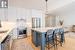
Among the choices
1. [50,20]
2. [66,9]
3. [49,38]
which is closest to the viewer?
A: [49,38]

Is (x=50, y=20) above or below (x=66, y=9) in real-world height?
below

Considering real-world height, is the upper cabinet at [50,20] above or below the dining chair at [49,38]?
above

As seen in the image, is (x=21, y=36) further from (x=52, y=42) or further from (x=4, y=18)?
(x=52, y=42)

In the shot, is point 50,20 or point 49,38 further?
point 50,20

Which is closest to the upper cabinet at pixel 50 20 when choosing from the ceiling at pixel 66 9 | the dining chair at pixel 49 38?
the ceiling at pixel 66 9

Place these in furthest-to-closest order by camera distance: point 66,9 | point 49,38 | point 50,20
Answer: point 50,20, point 66,9, point 49,38

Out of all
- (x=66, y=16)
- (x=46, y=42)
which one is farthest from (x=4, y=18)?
(x=66, y=16)

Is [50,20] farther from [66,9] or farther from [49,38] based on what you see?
[49,38]

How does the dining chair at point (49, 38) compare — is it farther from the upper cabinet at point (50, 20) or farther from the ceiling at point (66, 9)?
the upper cabinet at point (50, 20)

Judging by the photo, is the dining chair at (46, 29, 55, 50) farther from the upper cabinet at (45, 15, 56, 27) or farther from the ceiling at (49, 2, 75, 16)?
the upper cabinet at (45, 15, 56, 27)

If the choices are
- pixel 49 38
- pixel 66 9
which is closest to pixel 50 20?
pixel 66 9

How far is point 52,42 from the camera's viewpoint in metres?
4.23

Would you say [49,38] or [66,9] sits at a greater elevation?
[66,9]

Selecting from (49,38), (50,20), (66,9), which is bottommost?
(49,38)
